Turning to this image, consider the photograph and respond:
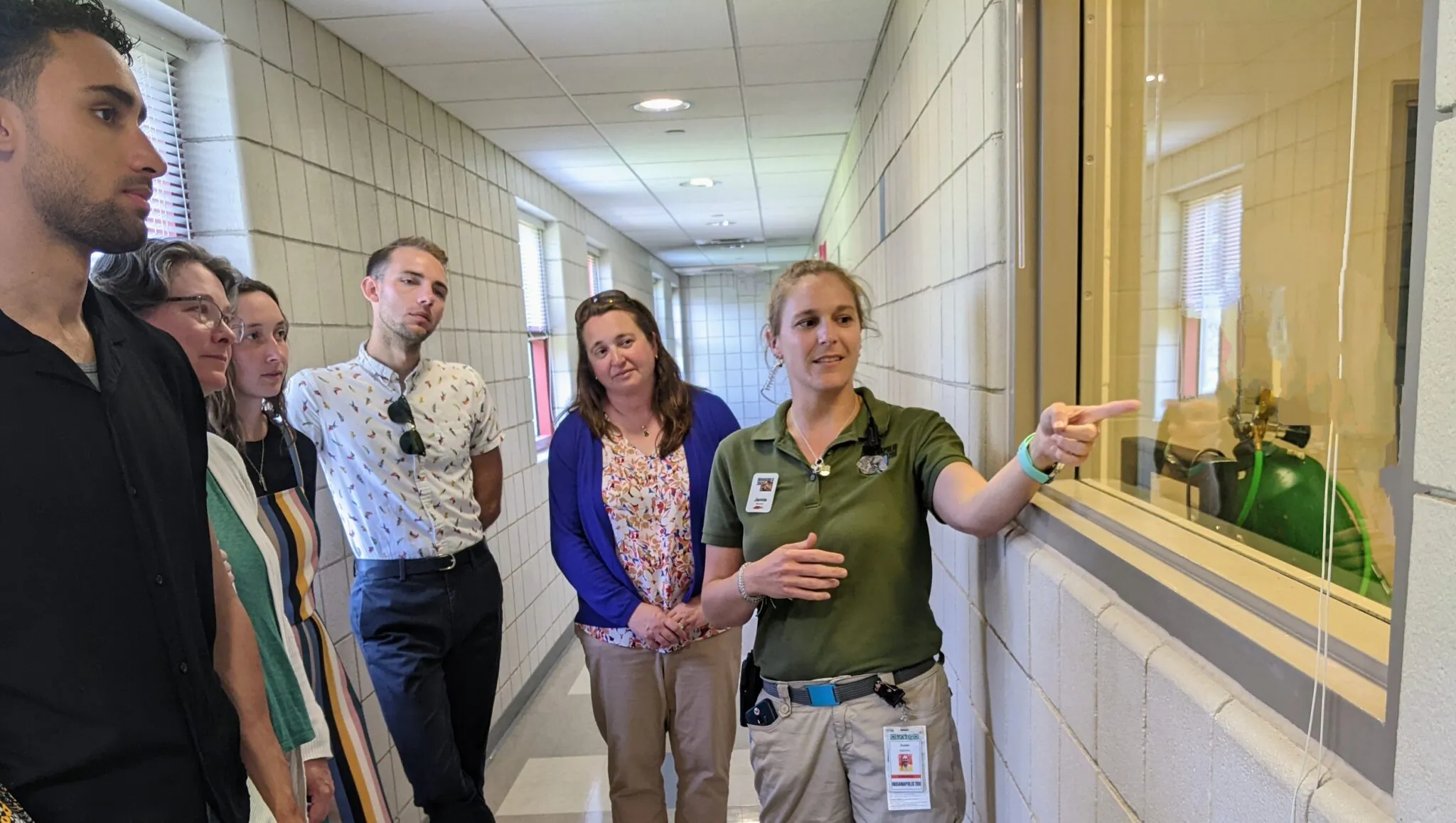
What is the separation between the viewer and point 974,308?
1441mm

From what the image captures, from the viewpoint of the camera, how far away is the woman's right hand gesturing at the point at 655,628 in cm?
171

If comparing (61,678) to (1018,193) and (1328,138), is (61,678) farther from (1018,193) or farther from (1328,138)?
(1328,138)

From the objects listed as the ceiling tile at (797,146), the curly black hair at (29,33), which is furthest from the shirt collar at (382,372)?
the ceiling tile at (797,146)

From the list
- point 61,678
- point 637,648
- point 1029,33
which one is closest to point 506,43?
point 1029,33

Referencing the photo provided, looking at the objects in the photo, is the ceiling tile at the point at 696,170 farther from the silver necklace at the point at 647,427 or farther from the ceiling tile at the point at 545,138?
the silver necklace at the point at 647,427

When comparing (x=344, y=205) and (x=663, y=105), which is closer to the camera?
(x=344, y=205)

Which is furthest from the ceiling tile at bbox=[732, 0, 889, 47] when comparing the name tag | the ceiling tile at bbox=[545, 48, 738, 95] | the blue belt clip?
the blue belt clip

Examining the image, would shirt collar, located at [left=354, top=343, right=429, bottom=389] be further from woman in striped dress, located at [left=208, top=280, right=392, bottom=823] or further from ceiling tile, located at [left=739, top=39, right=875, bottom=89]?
ceiling tile, located at [left=739, top=39, right=875, bottom=89]

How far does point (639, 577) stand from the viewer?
5.89 ft

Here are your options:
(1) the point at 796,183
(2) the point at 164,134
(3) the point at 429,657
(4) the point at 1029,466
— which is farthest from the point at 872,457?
(1) the point at 796,183

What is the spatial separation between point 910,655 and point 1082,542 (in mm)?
433

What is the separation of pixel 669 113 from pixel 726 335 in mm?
7418

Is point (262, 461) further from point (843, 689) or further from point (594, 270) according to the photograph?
point (594, 270)

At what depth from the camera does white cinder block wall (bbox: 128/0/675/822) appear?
1.90 meters
